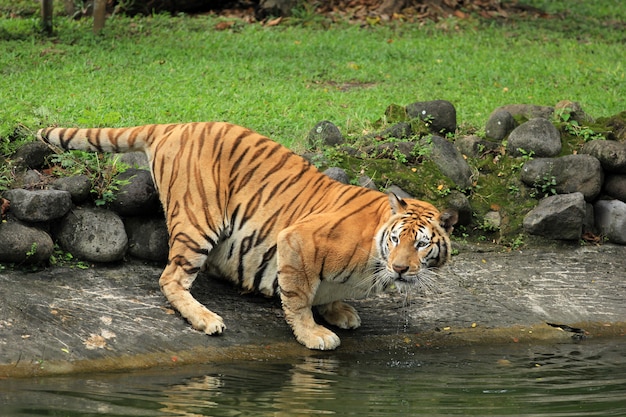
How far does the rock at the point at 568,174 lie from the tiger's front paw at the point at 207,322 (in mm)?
3448

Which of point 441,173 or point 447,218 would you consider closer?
point 447,218

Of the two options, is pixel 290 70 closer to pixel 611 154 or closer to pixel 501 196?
pixel 501 196

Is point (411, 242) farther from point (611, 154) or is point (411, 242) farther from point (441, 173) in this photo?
point (611, 154)

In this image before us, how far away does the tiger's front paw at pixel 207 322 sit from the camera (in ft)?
20.4

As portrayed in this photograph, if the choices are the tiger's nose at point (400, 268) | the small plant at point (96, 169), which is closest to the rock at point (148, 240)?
the small plant at point (96, 169)

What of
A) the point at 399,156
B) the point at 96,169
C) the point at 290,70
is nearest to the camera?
the point at 96,169

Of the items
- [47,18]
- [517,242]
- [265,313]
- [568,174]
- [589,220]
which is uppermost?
[47,18]

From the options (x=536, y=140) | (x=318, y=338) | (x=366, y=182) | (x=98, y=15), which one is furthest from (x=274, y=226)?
(x=98, y=15)

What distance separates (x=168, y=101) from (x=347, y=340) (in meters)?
4.36

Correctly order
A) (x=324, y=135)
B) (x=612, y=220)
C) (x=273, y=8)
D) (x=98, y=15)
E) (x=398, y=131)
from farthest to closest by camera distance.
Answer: (x=273, y=8)
(x=98, y=15)
(x=398, y=131)
(x=324, y=135)
(x=612, y=220)

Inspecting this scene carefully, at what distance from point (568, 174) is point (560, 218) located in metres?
0.56

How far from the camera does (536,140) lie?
881cm

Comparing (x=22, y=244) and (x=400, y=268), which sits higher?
(x=400, y=268)

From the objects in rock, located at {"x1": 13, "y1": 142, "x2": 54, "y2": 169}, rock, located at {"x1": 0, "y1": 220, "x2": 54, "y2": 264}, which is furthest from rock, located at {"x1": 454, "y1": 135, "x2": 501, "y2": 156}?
rock, located at {"x1": 0, "y1": 220, "x2": 54, "y2": 264}
